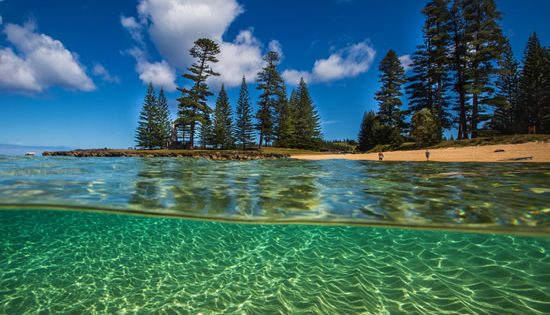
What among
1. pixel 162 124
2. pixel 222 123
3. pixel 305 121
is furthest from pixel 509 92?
pixel 162 124

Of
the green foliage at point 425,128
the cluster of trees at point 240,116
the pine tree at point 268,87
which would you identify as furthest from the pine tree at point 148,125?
the green foliage at point 425,128

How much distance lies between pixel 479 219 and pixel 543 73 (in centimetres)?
5455

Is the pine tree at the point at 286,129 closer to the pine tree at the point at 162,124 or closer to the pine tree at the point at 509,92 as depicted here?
the pine tree at the point at 162,124

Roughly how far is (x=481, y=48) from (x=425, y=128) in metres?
10.2

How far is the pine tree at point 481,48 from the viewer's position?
28.2m

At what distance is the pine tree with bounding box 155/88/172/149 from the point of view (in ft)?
207

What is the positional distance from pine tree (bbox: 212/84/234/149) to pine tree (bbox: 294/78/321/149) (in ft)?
50.4

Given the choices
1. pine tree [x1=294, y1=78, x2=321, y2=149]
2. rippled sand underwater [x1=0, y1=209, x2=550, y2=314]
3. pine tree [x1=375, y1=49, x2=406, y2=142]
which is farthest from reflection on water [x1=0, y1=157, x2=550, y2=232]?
pine tree [x1=294, y1=78, x2=321, y2=149]

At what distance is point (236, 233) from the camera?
7004mm

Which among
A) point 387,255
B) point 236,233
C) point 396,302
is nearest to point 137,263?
point 236,233

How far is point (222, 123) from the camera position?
61062 millimetres

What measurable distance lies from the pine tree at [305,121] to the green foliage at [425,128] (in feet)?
91.8

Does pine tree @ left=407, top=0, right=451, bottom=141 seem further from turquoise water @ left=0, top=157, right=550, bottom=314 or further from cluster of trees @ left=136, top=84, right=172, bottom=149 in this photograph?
cluster of trees @ left=136, top=84, right=172, bottom=149

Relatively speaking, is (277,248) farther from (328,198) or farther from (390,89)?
(390,89)
